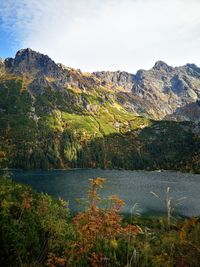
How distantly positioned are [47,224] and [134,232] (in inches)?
442

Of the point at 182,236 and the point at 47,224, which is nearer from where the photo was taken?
the point at 182,236

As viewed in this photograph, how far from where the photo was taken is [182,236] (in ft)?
31.3

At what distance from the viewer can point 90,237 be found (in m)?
13.1

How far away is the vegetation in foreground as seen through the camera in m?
10.7

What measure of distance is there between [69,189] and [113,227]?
559 ft

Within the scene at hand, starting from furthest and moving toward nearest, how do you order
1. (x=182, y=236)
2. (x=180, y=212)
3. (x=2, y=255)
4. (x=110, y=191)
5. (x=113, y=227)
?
(x=110, y=191) → (x=180, y=212) → (x=2, y=255) → (x=113, y=227) → (x=182, y=236)

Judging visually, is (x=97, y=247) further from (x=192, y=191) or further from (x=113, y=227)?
(x=192, y=191)

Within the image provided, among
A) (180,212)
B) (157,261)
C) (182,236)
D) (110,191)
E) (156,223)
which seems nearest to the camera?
(182,236)

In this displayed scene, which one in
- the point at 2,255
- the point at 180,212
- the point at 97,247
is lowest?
the point at 180,212

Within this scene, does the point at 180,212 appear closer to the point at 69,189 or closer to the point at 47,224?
the point at 69,189

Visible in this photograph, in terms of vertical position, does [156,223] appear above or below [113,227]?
below

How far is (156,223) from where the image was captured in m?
93.1

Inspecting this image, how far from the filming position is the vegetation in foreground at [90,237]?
1070 centimetres

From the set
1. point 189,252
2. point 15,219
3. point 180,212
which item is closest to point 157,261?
point 189,252
